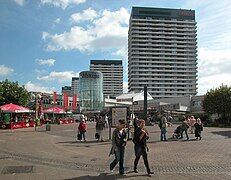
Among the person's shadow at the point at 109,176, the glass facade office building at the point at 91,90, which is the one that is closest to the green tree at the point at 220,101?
the person's shadow at the point at 109,176

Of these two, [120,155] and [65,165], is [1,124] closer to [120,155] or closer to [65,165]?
[65,165]

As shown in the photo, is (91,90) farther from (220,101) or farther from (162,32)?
(220,101)

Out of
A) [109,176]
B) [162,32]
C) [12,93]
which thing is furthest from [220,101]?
[162,32]

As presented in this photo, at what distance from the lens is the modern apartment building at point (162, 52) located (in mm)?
157500

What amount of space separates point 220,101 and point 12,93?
34204 mm

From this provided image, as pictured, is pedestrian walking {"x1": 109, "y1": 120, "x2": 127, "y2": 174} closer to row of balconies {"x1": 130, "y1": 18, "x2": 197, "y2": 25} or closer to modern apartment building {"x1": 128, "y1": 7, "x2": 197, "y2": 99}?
modern apartment building {"x1": 128, "y1": 7, "x2": 197, "y2": 99}

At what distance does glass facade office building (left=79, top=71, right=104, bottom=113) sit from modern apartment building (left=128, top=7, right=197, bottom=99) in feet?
85.1

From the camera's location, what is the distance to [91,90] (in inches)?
5300

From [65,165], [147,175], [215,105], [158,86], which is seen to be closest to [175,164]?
[147,175]

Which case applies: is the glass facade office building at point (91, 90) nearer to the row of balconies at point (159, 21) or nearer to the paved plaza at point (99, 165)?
the row of balconies at point (159, 21)

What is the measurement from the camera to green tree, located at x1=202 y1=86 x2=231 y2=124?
169ft

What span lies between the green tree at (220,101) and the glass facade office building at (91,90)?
266ft

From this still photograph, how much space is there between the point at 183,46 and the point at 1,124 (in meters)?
139

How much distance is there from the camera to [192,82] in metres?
160
